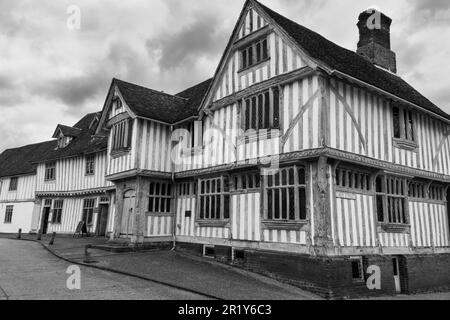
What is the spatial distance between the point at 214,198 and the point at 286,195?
412cm

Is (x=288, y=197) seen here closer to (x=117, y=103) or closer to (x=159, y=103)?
(x=159, y=103)

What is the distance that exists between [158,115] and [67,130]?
16.0m

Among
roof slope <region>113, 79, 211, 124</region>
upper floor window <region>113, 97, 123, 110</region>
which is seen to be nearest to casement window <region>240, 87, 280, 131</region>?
roof slope <region>113, 79, 211, 124</region>

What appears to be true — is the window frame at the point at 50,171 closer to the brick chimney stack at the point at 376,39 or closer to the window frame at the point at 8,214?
the window frame at the point at 8,214

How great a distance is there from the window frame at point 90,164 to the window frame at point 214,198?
12.4m

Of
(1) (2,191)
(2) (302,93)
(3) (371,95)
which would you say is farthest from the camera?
(1) (2,191)

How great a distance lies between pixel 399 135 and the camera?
1386cm

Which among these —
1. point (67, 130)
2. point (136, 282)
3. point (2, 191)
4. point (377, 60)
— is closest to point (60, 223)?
point (67, 130)

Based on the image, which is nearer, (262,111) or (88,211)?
(262,111)

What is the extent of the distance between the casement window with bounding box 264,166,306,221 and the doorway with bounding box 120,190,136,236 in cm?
714

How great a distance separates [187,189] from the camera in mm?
17375

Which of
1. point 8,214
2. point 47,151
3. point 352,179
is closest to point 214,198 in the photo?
point 352,179

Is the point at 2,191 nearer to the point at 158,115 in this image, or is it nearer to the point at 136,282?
the point at 158,115

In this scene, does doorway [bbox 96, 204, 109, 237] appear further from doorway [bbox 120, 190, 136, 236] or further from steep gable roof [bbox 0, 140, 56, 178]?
steep gable roof [bbox 0, 140, 56, 178]
